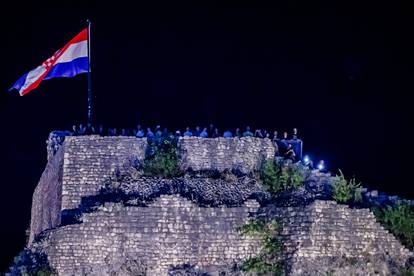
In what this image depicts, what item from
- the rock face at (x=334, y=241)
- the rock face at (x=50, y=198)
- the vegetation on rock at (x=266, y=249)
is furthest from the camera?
the rock face at (x=50, y=198)

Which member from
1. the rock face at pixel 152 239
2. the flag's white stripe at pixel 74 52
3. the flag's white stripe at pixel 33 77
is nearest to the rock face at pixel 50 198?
the rock face at pixel 152 239

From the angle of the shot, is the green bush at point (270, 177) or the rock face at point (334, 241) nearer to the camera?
the rock face at point (334, 241)

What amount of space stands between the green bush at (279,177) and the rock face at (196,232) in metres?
0.40

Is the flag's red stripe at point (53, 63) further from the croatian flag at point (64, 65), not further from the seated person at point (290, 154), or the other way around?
the seated person at point (290, 154)

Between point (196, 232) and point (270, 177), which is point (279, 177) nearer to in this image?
point (270, 177)

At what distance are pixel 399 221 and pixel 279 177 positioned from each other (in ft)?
15.5

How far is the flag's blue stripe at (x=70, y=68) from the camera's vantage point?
36.7 m

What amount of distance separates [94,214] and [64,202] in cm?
216

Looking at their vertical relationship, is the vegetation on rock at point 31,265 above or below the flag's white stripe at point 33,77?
below

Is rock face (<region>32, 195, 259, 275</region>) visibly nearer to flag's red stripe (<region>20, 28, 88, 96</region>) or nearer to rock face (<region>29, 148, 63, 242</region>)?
rock face (<region>29, 148, 63, 242</region>)

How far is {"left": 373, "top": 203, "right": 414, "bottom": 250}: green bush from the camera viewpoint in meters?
31.6

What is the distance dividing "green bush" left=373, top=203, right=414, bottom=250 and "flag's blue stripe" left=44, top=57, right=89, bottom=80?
45.0 feet

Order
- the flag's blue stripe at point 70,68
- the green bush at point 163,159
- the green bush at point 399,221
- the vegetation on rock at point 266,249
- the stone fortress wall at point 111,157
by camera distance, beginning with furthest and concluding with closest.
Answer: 1. the flag's blue stripe at point 70,68
2. the green bush at point 163,159
3. the stone fortress wall at point 111,157
4. the green bush at point 399,221
5. the vegetation on rock at point 266,249

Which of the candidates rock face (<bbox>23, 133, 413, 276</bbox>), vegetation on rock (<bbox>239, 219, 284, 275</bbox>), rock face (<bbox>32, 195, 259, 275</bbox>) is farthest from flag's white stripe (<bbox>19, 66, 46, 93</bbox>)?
vegetation on rock (<bbox>239, 219, 284, 275</bbox>)
